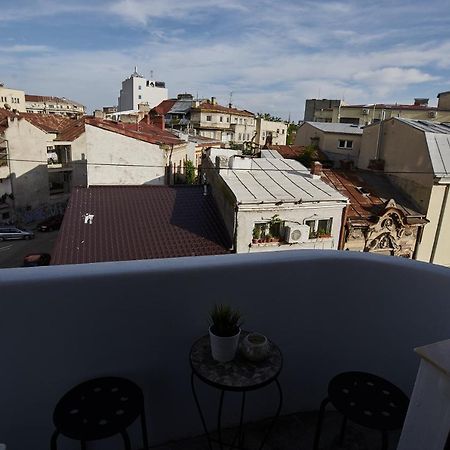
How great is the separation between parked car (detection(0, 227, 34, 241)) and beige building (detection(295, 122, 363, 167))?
17908 millimetres

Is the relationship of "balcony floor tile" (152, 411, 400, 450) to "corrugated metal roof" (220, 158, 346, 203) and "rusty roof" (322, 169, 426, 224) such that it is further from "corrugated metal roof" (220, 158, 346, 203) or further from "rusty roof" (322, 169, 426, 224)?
"rusty roof" (322, 169, 426, 224)

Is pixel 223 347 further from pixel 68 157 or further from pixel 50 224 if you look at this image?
pixel 68 157

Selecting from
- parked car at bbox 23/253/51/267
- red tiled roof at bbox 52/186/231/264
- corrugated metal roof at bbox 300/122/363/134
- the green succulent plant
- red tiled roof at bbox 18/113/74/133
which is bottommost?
parked car at bbox 23/253/51/267

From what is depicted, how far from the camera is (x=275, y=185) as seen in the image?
12.0 meters

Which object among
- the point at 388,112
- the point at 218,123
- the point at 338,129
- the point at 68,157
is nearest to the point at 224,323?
the point at 338,129

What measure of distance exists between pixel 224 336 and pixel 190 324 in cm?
34

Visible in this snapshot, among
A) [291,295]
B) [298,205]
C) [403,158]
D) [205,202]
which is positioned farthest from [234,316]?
[403,158]

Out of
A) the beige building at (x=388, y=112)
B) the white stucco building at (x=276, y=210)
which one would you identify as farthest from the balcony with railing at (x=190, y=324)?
the beige building at (x=388, y=112)

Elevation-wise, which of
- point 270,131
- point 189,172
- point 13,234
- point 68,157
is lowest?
point 13,234

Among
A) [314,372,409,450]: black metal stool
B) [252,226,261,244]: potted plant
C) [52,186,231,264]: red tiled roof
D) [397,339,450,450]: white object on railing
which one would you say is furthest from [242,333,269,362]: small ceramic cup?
[252,226,261,244]: potted plant

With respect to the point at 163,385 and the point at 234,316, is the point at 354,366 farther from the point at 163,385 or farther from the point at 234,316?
the point at 163,385

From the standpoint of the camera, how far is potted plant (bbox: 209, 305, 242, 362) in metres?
2.20

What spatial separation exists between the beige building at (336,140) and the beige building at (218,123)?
53.4 feet

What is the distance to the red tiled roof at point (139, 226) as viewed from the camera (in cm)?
1000
